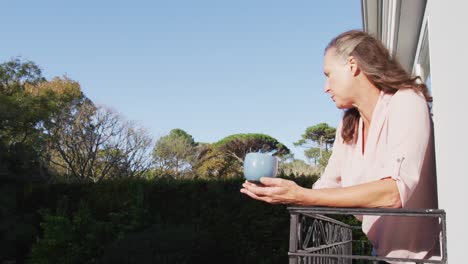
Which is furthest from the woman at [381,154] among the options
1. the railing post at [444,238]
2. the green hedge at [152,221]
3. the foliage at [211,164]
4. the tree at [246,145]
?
the tree at [246,145]

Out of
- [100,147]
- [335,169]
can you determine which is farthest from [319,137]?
[335,169]

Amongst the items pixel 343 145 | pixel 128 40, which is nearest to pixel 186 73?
pixel 128 40

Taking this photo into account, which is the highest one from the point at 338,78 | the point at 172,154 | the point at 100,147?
the point at 172,154

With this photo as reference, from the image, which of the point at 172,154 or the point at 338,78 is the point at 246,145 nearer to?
the point at 172,154

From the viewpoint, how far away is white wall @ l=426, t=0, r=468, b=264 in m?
1.03

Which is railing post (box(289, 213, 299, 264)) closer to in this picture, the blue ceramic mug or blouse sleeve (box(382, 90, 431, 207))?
the blue ceramic mug

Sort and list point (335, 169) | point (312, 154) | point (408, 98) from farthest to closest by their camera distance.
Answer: point (312, 154) < point (335, 169) < point (408, 98)

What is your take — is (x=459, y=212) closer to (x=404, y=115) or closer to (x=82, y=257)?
(x=404, y=115)

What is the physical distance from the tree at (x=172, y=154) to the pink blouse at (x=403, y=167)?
69.0 feet

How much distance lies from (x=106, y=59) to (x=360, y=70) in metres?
27.9

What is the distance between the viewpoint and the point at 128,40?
2645 centimetres

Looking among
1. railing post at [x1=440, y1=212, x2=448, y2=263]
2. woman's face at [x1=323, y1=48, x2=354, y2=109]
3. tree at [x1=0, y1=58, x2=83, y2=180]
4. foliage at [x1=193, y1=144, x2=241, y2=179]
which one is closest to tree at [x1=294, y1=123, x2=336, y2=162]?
foliage at [x1=193, y1=144, x2=241, y2=179]

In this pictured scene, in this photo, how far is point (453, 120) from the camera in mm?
1124

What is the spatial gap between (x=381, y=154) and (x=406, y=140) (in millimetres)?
137
